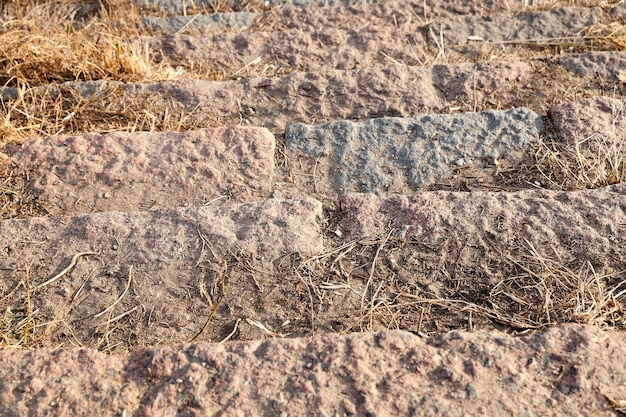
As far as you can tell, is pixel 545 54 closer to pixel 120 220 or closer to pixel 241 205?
pixel 241 205

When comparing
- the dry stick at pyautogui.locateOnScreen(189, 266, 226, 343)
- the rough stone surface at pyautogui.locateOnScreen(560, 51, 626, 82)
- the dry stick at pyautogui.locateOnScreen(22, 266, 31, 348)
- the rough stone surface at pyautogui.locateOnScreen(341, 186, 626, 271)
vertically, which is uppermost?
the rough stone surface at pyautogui.locateOnScreen(560, 51, 626, 82)

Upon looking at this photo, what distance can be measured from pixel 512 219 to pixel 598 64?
1205 mm

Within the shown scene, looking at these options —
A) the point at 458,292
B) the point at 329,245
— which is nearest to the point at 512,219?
the point at 458,292

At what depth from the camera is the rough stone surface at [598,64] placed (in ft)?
8.59

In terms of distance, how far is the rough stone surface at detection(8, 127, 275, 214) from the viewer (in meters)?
2.17

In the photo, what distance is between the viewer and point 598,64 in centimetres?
264

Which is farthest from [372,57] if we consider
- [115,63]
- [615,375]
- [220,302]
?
[615,375]

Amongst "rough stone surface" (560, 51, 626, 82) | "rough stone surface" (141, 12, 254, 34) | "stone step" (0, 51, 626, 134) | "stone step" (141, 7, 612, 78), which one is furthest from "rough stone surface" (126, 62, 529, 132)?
"rough stone surface" (141, 12, 254, 34)

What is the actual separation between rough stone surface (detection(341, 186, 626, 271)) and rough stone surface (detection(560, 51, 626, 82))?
2.88ft

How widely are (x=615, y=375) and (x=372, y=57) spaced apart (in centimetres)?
200

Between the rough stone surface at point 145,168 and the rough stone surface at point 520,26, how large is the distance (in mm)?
1393

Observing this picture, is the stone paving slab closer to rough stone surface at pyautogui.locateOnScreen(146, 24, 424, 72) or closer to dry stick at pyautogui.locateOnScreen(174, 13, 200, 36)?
rough stone surface at pyautogui.locateOnScreen(146, 24, 424, 72)

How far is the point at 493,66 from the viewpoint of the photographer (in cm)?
262

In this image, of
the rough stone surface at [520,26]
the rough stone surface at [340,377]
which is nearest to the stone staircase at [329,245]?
the rough stone surface at [340,377]
